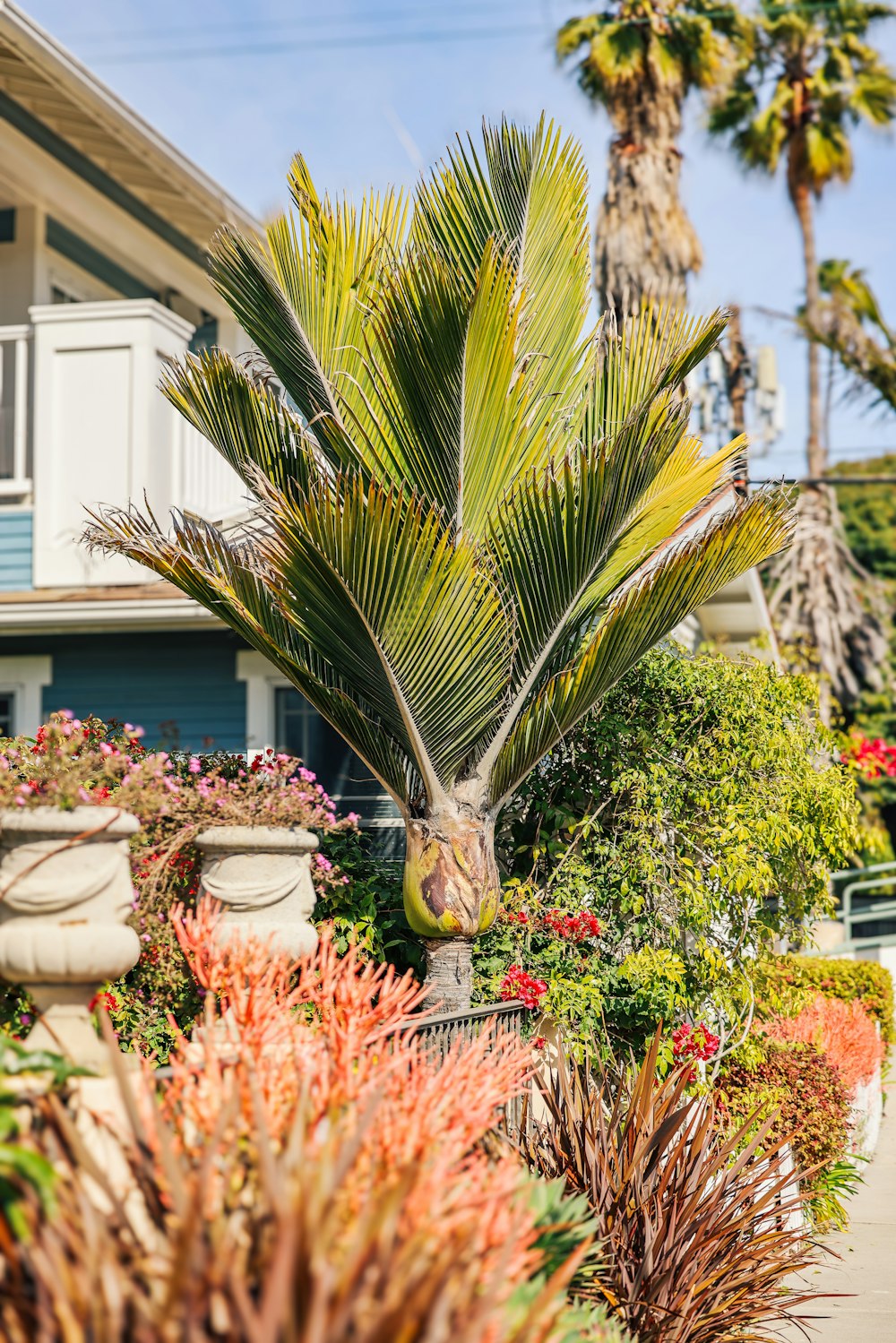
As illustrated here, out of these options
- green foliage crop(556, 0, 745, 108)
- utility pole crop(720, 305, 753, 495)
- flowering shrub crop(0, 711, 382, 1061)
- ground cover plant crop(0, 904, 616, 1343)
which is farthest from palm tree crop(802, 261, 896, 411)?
ground cover plant crop(0, 904, 616, 1343)

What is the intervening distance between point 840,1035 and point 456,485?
5.66 m

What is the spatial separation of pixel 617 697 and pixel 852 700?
46.1 feet

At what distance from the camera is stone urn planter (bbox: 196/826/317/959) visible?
5277 mm

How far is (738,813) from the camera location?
752cm

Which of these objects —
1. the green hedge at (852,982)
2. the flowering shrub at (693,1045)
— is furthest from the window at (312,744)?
the green hedge at (852,982)

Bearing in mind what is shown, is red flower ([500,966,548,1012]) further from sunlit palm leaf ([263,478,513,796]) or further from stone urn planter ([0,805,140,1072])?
stone urn planter ([0,805,140,1072])

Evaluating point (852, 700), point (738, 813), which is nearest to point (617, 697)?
point (738, 813)

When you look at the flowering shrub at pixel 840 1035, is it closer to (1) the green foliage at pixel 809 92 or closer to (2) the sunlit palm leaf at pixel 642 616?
(2) the sunlit palm leaf at pixel 642 616

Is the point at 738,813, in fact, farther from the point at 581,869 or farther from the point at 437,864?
the point at 437,864

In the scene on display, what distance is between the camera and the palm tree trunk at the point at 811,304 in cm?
2258

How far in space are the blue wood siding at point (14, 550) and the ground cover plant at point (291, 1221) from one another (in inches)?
242

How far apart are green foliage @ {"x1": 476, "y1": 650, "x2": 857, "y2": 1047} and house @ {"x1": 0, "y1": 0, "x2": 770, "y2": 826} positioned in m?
1.53

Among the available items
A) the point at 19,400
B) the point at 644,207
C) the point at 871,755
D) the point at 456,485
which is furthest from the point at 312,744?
the point at 644,207

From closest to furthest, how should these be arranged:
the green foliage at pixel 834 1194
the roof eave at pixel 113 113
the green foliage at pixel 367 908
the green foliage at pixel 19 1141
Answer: the green foliage at pixel 19 1141, the green foliage at pixel 367 908, the green foliage at pixel 834 1194, the roof eave at pixel 113 113
